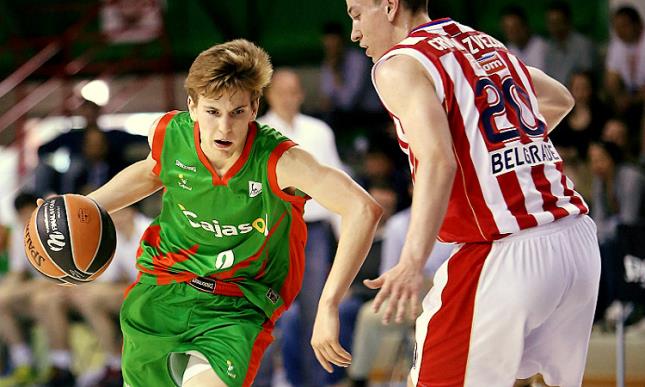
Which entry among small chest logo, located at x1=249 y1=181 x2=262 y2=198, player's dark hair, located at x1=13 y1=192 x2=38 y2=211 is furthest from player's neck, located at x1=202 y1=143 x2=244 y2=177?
player's dark hair, located at x1=13 y1=192 x2=38 y2=211

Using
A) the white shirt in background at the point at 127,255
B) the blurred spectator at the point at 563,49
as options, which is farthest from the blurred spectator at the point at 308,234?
the blurred spectator at the point at 563,49

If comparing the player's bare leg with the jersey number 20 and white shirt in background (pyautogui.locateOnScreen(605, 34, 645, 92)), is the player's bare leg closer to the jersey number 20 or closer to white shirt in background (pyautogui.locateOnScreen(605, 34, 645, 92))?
the jersey number 20

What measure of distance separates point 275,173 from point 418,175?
98cm

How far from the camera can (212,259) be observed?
3.86 m

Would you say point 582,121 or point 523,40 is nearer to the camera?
point 582,121

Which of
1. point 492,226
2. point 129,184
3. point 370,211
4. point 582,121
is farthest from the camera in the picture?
point 582,121

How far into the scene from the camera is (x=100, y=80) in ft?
35.5

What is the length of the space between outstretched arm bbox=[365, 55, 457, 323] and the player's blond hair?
859 mm

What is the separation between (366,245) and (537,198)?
0.68 meters

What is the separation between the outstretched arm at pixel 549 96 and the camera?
3.55 m

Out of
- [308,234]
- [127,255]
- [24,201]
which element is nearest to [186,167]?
[308,234]

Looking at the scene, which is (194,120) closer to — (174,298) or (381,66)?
(174,298)

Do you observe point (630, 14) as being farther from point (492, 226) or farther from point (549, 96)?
point (492, 226)

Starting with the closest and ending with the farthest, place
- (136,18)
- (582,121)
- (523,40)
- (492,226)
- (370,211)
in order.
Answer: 1. (492,226)
2. (370,211)
3. (582,121)
4. (523,40)
5. (136,18)
